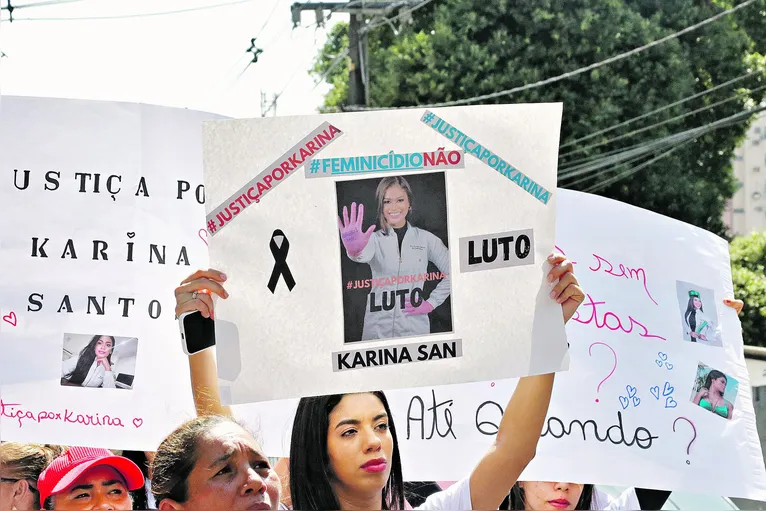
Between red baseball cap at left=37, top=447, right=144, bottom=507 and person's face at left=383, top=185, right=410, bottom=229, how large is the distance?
88cm

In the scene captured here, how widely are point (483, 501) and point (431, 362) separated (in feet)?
1.59

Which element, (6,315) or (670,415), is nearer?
(6,315)

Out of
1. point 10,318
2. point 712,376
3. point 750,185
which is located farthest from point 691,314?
point 750,185

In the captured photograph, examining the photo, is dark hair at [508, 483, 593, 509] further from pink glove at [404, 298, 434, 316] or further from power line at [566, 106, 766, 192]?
power line at [566, 106, 766, 192]

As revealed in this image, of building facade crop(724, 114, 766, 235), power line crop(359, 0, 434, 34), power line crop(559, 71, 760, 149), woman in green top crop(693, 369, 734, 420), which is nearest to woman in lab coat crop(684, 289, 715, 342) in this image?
woman in green top crop(693, 369, 734, 420)

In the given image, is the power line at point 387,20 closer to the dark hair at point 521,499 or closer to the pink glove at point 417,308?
the dark hair at point 521,499

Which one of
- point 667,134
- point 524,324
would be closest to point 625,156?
point 667,134

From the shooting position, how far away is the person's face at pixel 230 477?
228 cm

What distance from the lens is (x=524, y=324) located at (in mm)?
2414

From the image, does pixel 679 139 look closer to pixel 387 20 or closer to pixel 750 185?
pixel 387 20

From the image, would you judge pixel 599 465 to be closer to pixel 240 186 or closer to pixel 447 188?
pixel 447 188

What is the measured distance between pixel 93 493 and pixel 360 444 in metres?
0.62

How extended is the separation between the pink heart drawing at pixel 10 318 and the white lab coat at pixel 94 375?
165 mm

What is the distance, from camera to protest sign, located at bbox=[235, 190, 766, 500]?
312cm
